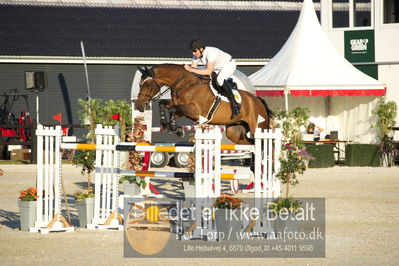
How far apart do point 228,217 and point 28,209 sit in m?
2.88

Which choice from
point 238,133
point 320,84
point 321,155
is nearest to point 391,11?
point 320,84

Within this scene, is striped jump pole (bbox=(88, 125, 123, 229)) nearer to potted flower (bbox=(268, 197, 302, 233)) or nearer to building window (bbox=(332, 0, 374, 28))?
potted flower (bbox=(268, 197, 302, 233))

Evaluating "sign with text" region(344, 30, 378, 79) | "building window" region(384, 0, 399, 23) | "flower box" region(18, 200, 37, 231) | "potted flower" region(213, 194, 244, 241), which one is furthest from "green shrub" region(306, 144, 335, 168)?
"potted flower" region(213, 194, 244, 241)

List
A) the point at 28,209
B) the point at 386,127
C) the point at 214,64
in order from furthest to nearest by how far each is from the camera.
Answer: the point at 386,127 → the point at 214,64 → the point at 28,209

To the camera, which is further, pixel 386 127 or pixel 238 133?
pixel 386 127

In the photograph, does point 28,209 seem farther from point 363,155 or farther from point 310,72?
point 310,72

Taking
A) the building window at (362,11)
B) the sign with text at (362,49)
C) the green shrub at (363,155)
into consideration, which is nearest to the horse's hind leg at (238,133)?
the green shrub at (363,155)

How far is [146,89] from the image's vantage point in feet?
41.7

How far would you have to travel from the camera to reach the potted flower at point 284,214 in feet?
31.8

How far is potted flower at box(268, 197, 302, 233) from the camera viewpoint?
31.8 ft

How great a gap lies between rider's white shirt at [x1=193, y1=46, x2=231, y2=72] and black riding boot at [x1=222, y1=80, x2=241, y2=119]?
0.34 meters

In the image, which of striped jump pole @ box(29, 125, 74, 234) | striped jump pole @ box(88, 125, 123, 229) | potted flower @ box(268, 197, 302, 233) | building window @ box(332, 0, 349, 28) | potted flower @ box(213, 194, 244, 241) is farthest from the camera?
building window @ box(332, 0, 349, 28)

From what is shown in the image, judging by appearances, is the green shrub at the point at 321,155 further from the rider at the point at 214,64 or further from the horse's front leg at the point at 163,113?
the horse's front leg at the point at 163,113

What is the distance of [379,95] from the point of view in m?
22.8
